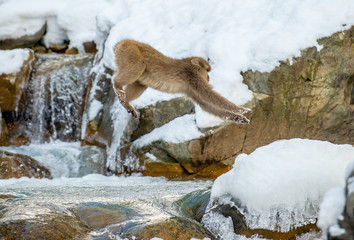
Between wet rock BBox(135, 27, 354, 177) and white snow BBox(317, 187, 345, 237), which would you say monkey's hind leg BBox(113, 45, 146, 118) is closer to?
wet rock BBox(135, 27, 354, 177)

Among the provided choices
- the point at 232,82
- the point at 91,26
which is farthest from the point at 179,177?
the point at 91,26

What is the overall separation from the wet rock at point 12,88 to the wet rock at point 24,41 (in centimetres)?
339

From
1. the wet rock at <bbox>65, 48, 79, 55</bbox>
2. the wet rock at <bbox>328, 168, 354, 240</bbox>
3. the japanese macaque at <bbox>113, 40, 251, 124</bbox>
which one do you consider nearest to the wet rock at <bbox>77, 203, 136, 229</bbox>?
the japanese macaque at <bbox>113, 40, 251, 124</bbox>

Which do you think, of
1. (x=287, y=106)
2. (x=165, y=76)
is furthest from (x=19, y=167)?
(x=287, y=106)

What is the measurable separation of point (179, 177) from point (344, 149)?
3.86 m

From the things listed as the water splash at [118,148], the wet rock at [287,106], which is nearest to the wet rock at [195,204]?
the wet rock at [287,106]

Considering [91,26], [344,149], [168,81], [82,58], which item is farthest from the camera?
[91,26]

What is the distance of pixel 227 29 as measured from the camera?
823cm

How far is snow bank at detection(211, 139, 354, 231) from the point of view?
3635 millimetres

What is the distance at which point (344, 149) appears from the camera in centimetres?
393

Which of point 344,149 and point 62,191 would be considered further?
point 62,191

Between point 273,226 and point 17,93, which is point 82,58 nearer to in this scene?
point 17,93

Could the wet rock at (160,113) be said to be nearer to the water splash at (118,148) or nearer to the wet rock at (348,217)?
the water splash at (118,148)

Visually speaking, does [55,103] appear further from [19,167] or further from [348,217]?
[348,217]
